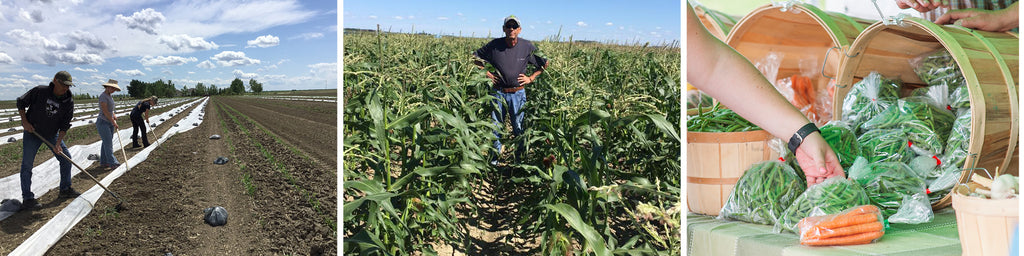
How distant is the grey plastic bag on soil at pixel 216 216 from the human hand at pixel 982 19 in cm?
395

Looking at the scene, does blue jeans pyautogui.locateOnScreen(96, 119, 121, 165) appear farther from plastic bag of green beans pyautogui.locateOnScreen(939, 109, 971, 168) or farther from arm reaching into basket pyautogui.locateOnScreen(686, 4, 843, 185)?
plastic bag of green beans pyautogui.locateOnScreen(939, 109, 971, 168)

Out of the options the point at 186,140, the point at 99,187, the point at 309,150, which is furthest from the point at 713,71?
the point at 309,150

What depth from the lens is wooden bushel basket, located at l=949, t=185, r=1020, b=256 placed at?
117 centimetres

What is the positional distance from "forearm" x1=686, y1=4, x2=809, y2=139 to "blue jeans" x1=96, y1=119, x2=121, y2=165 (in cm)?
288

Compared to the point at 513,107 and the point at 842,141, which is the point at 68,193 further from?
the point at 842,141

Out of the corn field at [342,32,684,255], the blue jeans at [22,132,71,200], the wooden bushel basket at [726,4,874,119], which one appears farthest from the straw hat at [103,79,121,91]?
the wooden bushel basket at [726,4,874,119]

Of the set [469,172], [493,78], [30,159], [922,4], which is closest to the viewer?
[922,4]

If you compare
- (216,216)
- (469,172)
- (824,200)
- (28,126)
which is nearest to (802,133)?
(824,200)

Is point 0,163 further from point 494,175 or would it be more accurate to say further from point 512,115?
point 512,115

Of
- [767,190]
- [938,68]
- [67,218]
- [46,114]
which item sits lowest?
[67,218]

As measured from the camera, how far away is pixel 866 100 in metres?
1.56

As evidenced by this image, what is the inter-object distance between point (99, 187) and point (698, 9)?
3.15m

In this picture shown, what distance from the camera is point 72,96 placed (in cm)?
224

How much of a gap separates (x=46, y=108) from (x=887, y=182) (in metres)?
3.25
